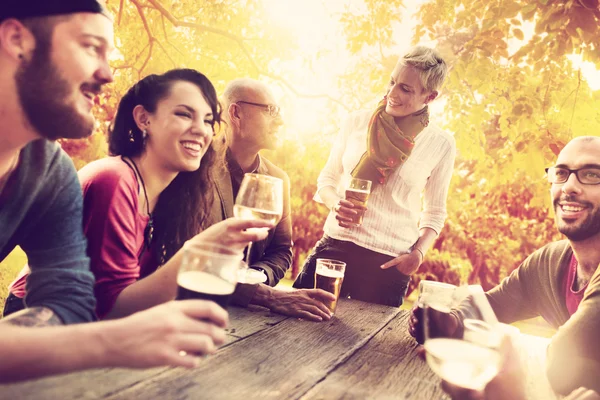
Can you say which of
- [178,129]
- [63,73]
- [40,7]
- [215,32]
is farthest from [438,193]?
[215,32]

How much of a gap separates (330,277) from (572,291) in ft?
4.20

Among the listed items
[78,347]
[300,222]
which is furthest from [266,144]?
[300,222]

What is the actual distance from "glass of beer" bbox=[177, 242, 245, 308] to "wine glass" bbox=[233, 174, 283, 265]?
393 mm

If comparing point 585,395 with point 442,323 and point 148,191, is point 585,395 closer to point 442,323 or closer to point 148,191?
point 442,323

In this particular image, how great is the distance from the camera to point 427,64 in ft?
9.30

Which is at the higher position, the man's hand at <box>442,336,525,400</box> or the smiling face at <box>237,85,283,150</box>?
the smiling face at <box>237,85,283,150</box>

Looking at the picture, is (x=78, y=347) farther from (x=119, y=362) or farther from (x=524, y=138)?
(x=524, y=138)

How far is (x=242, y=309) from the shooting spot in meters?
2.08

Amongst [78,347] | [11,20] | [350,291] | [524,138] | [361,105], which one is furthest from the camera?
[361,105]

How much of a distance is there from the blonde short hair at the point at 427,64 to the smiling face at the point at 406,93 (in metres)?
0.03

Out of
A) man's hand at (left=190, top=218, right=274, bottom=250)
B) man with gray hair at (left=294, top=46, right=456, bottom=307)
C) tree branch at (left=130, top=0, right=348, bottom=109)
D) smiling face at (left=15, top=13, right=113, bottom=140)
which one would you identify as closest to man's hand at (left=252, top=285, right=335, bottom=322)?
man's hand at (left=190, top=218, right=274, bottom=250)

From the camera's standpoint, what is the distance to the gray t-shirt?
1.49 metres

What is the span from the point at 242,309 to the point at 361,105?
6.69 metres

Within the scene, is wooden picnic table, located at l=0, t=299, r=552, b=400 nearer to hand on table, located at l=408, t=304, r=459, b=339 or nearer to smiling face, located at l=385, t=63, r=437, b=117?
hand on table, located at l=408, t=304, r=459, b=339
